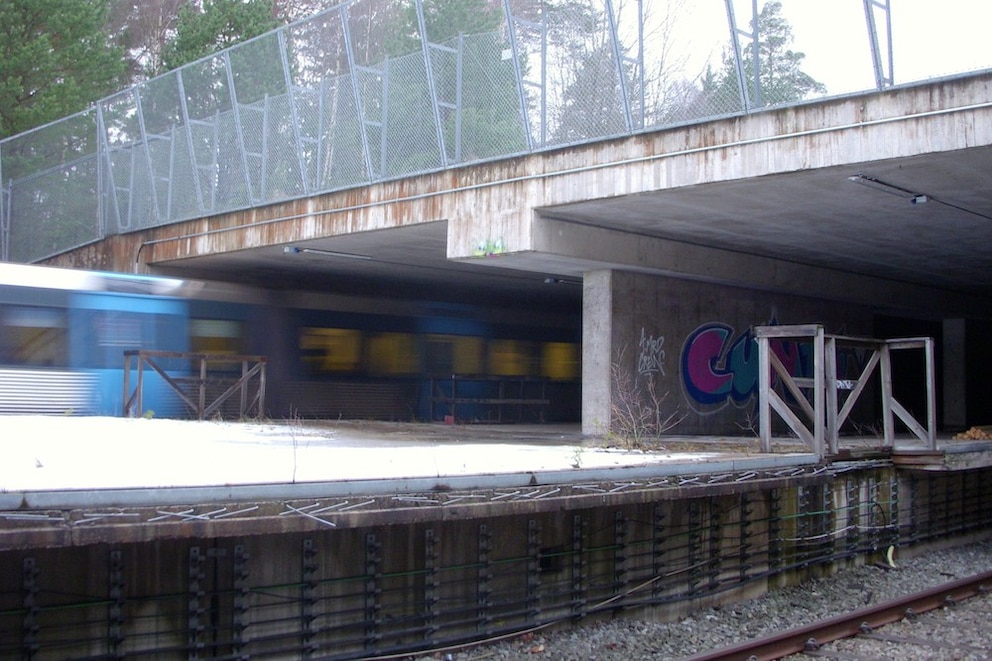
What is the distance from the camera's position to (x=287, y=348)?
2112cm

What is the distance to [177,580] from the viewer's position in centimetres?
724

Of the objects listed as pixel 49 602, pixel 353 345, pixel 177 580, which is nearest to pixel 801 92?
pixel 177 580

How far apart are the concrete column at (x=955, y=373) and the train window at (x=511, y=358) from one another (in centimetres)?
1088

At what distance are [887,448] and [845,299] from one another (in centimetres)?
734

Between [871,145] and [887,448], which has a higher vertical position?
[871,145]

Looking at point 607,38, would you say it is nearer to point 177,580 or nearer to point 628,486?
point 628,486

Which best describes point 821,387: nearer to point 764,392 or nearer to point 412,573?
point 764,392

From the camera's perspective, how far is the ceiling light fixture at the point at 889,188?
12711mm

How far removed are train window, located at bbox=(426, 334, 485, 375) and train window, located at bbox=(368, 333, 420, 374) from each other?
1.49ft

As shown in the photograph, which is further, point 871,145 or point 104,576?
point 871,145

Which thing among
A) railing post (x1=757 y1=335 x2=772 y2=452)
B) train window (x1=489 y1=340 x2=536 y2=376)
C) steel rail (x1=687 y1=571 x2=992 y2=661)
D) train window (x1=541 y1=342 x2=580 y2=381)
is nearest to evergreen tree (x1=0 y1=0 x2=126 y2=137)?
train window (x1=489 y1=340 x2=536 y2=376)

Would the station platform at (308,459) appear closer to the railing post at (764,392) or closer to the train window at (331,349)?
the railing post at (764,392)

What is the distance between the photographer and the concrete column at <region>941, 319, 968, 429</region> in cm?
2655

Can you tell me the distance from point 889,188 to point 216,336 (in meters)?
12.7
